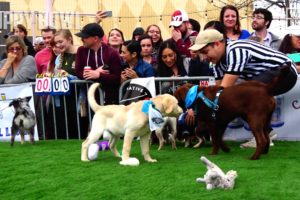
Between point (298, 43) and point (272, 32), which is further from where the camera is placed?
point (272, 32)

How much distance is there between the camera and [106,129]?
18.6 feet

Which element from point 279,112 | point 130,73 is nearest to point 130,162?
point 130,73

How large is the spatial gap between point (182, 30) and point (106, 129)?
11.3 feet

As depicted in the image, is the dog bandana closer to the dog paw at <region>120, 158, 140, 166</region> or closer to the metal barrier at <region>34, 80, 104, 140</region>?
the dog paw at <region>120, 158, 140, 166</region>

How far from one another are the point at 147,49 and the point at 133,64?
1.32ft

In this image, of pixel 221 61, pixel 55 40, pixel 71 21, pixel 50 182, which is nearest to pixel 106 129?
pixel 50 182

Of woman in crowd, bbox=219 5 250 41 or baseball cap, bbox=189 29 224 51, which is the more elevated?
woman in crowd, bbox=219 5 250 41

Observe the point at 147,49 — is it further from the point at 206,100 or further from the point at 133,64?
the point at 206,100

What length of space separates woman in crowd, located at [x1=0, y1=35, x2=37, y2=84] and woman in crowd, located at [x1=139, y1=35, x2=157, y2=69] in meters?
1.76

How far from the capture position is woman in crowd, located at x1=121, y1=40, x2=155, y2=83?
759 cm

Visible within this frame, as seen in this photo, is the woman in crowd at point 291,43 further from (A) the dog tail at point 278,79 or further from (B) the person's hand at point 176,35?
(A) the dog tail at point 278,79

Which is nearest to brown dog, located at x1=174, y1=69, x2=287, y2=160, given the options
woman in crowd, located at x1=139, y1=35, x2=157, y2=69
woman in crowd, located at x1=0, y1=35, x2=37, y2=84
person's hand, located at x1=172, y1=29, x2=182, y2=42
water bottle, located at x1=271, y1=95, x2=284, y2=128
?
water bottle, located at x1=271, y1=95, x2=284, y2=128

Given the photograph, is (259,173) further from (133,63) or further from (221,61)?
(133,63)

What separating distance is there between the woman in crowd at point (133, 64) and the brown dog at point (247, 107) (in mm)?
1749
